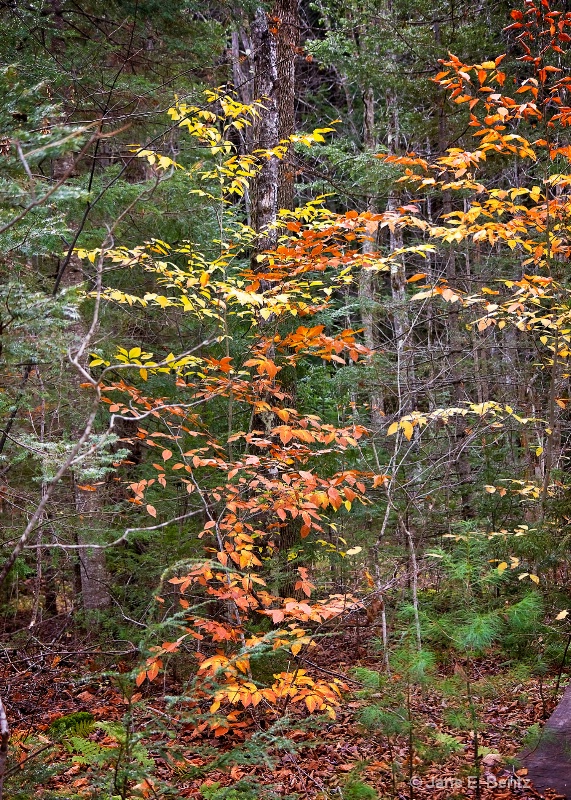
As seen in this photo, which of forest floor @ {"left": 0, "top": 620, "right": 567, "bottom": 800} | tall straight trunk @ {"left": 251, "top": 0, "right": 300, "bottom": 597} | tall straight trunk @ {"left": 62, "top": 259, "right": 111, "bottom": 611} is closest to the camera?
forest floor @ {"left": 0, "top": 620, "right": 567, "bottom": 800}

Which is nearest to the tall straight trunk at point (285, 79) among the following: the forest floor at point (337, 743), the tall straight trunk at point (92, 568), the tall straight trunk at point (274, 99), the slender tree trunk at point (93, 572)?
the tall straight trunk at point (274, 99)

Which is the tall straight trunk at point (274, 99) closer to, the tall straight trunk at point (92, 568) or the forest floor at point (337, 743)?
the tall straight trunk at point (92, 568)

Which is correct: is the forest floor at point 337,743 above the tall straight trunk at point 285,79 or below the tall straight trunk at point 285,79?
below

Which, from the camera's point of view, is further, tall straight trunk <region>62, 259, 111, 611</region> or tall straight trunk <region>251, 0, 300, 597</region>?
tall straight trunk <region>62, 259, 111, 611</region>

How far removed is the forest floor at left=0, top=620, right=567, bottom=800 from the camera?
363 cm

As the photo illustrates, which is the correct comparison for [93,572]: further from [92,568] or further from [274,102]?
[274,102]

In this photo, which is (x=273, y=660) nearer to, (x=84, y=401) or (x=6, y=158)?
(x=84, y=401)

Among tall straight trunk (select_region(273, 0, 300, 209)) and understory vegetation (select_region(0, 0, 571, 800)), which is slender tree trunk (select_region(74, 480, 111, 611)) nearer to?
understory vegetation (select_region(0, 0, 571, 800))

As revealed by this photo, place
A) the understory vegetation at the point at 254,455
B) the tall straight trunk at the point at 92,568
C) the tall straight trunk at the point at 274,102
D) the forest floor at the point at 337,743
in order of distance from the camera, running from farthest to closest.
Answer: the tall straight trunk at the point at 92,568 → the tall straight trunk at the point at 274,102 → the forest floor at the point at 337,743 → the understory vegetation at the point at 254,455

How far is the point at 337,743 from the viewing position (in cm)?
447

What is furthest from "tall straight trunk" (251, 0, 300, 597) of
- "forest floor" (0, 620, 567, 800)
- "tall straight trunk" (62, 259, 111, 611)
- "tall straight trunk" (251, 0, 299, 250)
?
"forest floor" (0, 620, 567, 800)

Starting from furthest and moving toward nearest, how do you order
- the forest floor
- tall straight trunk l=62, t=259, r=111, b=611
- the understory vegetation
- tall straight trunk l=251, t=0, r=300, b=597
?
tall straight trunk l=62, t=259, r=111, b=611
tall straight trunk l=251, t=0, r=300, b=597
the forest floor
the understory vegetation

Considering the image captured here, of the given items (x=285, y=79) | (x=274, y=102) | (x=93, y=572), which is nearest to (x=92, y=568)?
(x=93, y=572)

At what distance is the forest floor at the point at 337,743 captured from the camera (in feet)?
11.9
